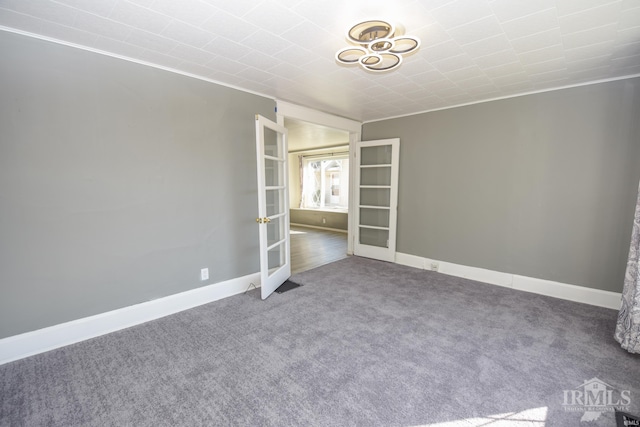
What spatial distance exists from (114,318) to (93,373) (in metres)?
0.61

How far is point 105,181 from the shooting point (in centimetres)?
236

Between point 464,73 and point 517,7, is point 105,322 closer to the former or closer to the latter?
point 517,7

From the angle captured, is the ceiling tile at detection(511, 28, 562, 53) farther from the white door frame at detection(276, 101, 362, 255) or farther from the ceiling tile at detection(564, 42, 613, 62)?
the white door frame at detection(276, 101, 362, 255)

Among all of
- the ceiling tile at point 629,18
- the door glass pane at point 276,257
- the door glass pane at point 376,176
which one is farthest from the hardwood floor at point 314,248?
the ceiling tile at point 629,18

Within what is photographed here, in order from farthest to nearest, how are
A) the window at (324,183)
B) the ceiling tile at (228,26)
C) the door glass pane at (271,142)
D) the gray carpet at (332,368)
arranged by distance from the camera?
the window at (324,183), the door glass pane at (271,142), the ceiling tile at (228,26), the gray carpet at (332,368)

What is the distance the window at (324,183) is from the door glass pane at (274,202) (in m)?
4.43

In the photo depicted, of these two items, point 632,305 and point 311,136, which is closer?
point 632,305

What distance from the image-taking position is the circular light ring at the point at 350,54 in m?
1.91

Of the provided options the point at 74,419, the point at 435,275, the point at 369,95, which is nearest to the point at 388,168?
the point at 369,95

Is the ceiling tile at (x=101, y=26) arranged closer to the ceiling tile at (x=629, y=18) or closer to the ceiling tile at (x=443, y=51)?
the ceiling tile at (x=443, y=51)

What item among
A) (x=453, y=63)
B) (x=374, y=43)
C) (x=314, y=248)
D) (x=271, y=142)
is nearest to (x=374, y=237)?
(x=314, y=248)

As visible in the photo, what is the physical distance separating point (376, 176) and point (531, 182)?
87.2 inches

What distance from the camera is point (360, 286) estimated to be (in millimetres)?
3572

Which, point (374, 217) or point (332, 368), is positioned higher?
point (374, 217)
